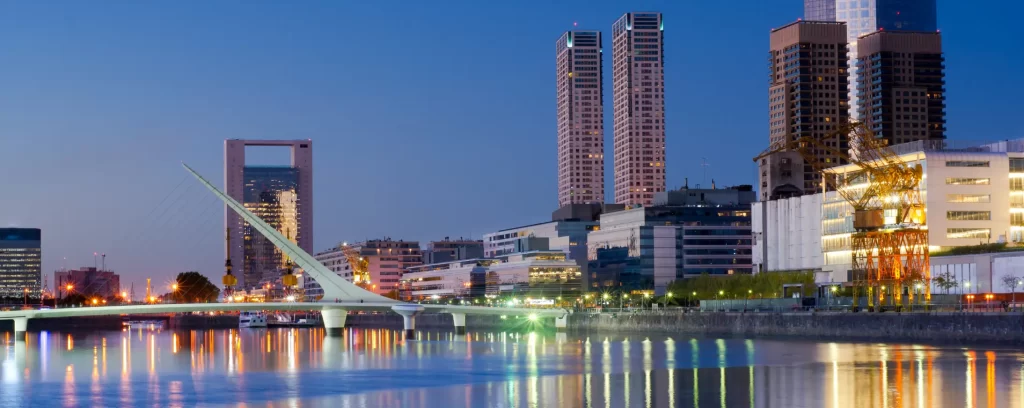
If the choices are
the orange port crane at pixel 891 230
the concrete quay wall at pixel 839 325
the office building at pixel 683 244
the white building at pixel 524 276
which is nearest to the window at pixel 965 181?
the orange port crane at pixel 891 230

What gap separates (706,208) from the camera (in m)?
161

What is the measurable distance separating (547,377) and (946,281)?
52467mm

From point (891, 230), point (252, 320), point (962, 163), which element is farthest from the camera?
point (252, 320)

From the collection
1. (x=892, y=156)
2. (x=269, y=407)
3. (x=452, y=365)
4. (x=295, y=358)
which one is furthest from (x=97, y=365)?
(x=892, y=156)

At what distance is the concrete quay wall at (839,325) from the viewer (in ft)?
202

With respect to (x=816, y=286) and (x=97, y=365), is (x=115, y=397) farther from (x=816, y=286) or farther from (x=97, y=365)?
(x=816, y=286)

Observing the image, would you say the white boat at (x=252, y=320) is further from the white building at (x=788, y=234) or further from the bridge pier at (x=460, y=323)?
the white building at (x=788, y=234)

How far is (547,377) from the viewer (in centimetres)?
4544

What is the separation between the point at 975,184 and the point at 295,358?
62473 millimetres

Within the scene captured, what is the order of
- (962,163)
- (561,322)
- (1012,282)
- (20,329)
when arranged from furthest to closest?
(561,322), (962,163), (20,329), (1012,282)

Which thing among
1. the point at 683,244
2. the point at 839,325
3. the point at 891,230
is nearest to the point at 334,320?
the point at 839,325

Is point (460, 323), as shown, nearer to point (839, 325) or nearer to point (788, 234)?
point (788, 234)

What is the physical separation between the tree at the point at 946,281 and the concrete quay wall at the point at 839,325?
1462 cm

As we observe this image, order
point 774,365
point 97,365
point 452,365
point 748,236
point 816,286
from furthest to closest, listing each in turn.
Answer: point 748,236 → point 816,286 → point 97,365 → point 452,365 → point 774,365
